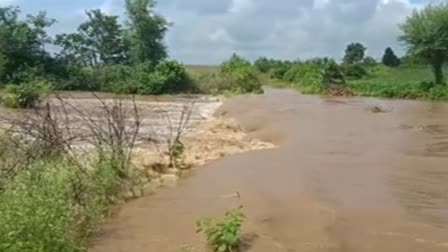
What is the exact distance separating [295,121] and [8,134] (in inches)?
791

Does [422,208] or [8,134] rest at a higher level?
[8,134]

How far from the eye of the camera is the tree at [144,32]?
64188 millimetres

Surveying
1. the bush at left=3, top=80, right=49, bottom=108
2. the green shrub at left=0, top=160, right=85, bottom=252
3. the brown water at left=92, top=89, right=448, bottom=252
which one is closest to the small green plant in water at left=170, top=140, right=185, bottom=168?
the brown water at left=92, top=89, right=448, bottom=252

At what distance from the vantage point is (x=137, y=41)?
6450 centimetres

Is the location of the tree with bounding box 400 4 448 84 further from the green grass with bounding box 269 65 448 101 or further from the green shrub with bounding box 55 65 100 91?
the green shrub with bounding box 55 65 100 91

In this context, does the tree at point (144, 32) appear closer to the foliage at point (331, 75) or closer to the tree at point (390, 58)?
the foliage at point (331, 75)

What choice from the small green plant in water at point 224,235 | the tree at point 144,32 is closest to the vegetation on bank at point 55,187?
the small green plant in water at point 224,235

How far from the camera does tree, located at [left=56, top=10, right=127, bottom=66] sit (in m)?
61.2

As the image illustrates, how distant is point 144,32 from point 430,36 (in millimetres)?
25629

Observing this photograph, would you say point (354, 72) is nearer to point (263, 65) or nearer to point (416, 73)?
point (416, 73)

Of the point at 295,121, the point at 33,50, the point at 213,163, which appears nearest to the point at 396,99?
the point at 295,121

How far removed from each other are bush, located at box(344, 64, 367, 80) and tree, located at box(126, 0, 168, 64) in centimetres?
2167

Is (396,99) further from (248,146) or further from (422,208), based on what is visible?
(422,208)

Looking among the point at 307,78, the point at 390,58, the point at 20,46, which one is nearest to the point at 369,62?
the point at 390,58
